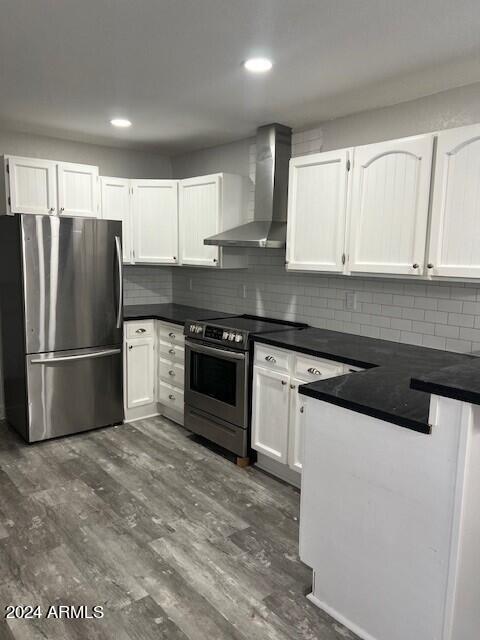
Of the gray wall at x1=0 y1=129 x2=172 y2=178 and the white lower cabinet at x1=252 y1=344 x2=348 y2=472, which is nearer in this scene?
the white lower cabinet at x1=252 y1=344 x2=348 y2=472

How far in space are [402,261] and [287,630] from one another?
1.94 m

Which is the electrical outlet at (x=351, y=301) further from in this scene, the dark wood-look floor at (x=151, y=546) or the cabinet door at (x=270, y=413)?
the dark wood-look floor at (x=151, y=546)

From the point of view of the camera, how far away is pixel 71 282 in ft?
12.3

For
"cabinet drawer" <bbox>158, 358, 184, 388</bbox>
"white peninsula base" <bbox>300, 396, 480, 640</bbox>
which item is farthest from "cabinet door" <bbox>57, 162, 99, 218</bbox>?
"white peninsula base" <bbox>300, 396, 480, 640</bbox>

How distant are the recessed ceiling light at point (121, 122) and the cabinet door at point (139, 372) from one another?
180cm

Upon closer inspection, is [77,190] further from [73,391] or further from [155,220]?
[73,391]

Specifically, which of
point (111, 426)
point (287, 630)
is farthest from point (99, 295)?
point (287, 630)

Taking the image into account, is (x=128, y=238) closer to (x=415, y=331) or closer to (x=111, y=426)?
(x=111, y=426)

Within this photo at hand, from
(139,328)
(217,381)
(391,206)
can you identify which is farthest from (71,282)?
(391,206)

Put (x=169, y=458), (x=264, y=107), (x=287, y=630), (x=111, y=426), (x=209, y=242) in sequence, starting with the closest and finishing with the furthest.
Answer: (x=287, y=630)
(x=264, y=107)
(x=169, y=458)
(x=209, y=242)
(x=111, y=426)

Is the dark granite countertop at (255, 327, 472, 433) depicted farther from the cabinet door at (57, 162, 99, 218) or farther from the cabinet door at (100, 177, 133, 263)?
the cabinet door at (57, 162, 99, 218)

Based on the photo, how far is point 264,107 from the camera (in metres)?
3.24

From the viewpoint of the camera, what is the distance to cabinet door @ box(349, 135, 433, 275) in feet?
8.55

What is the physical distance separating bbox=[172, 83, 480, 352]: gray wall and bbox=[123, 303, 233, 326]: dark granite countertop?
20cm
